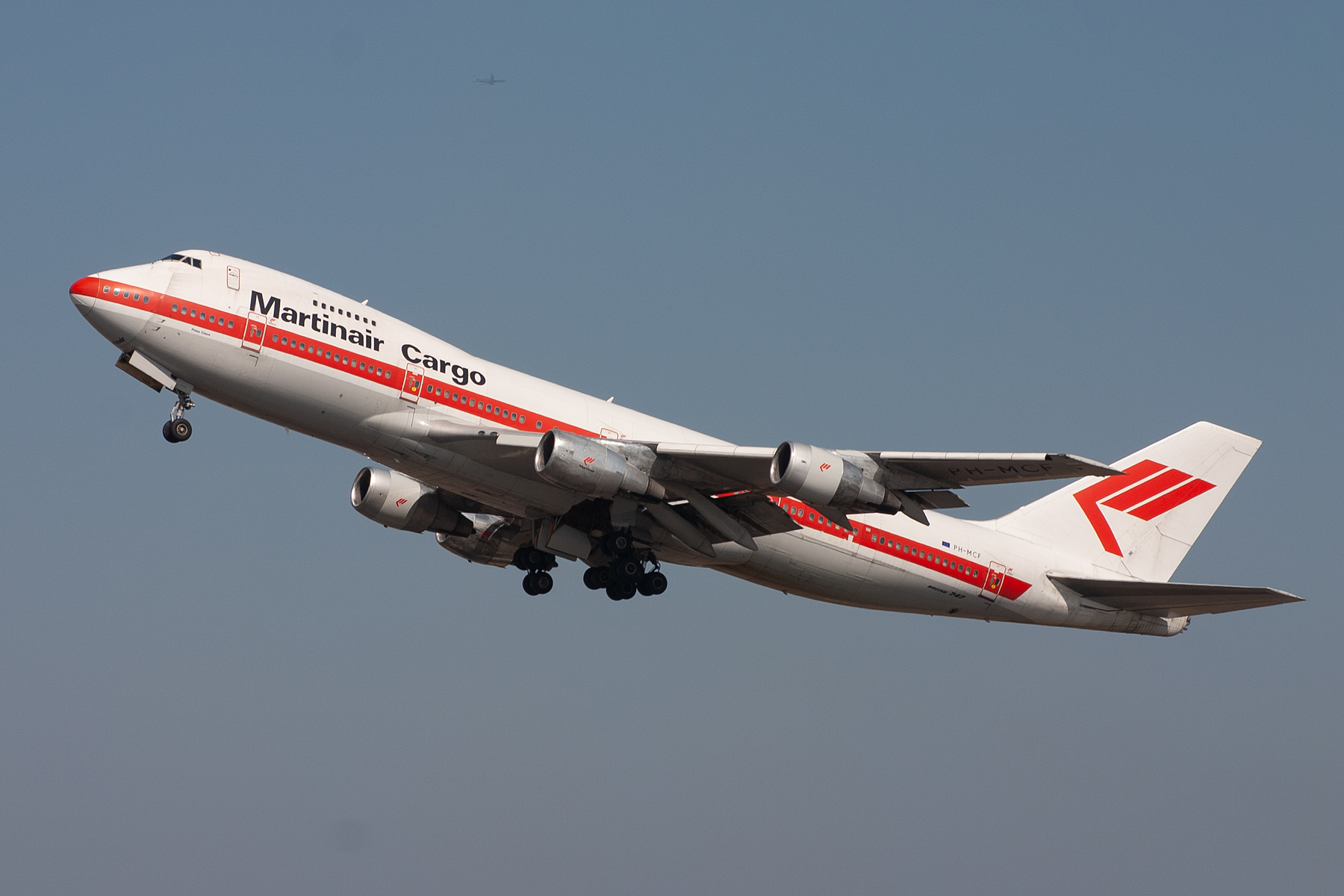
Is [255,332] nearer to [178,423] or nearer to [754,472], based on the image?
[178,423]

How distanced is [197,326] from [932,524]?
18.3m

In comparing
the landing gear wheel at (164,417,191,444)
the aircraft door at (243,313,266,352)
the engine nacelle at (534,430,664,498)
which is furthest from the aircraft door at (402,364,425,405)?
the landing gear wheel at (164,417,191,444)

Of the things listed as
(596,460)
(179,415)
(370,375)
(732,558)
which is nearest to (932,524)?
(732,558)

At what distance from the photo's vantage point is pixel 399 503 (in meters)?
37.9

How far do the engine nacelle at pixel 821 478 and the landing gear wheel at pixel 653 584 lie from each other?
17.9ft

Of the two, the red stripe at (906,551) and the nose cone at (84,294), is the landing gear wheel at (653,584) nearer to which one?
the red stripe at (906,551)

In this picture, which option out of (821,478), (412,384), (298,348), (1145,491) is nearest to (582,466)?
(412,384)

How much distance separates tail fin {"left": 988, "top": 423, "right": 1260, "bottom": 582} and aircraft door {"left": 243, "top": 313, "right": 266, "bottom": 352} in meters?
20.3

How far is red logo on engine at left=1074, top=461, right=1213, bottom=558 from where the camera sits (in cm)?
4203

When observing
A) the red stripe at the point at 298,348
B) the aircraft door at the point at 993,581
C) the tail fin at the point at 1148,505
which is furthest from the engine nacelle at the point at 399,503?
the tail fin at the point at 1148,505

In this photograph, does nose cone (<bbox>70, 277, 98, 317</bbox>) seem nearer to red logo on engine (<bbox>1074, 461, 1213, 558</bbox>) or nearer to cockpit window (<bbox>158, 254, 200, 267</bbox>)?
cockpit window (<bbox>158, 254, 200, 267</bbox>)

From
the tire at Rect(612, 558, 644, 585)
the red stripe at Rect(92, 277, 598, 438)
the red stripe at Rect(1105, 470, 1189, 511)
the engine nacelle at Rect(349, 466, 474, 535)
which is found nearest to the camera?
the red stripe at Rect(92, 277, 598, 438)

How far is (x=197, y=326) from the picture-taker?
3130 centimetres

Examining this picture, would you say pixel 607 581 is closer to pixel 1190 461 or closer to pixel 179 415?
pixel 179 415
